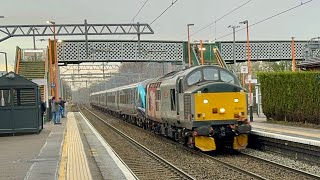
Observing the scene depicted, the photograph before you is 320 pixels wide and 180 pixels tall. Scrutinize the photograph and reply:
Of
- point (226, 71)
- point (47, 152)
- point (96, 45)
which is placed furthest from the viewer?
point (96, 45)

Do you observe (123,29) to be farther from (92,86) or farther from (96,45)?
(92,86)

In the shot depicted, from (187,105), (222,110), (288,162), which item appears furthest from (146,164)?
(288,162)

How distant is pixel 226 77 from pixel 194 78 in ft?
3.77

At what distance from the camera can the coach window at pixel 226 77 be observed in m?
16.9

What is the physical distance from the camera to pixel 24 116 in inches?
891

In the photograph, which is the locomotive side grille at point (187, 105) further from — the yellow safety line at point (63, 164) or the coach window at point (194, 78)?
the yellow safety line at point (63, 164)

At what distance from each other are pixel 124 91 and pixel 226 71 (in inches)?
922

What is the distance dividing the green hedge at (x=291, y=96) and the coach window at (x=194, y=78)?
8.54 m

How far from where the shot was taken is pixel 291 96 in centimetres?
2550

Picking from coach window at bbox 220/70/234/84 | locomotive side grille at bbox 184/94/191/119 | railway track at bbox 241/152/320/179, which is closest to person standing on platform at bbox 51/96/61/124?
coach window at bbox 220/70/234/84

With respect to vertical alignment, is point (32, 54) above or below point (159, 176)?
above

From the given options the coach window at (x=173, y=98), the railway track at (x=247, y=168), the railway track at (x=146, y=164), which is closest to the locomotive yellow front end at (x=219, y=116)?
the railway track at (x=247, y=168)

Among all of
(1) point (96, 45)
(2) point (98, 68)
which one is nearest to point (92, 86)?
(2) point (98, 68)

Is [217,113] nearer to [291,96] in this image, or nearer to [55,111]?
[291,96]
